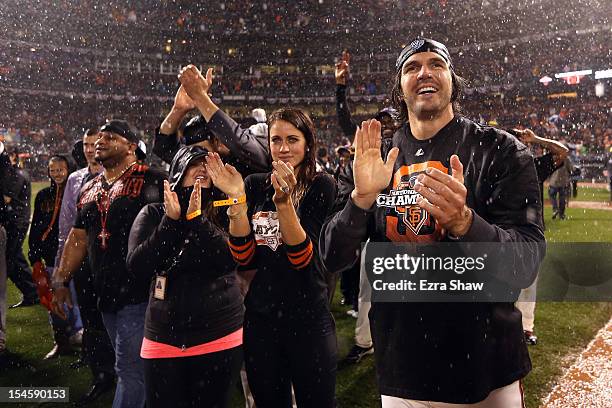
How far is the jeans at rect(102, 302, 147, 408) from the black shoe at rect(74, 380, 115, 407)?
1122 millimetres

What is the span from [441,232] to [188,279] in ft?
A: 4.36

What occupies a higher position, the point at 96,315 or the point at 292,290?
the point at 292,290

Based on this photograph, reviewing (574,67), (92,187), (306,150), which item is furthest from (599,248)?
(574,67)

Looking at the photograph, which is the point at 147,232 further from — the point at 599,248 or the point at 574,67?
the point at 574,67

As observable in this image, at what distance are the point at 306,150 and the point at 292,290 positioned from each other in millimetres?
732

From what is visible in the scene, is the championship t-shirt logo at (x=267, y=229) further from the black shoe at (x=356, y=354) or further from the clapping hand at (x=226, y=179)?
the black shoe at (x=356, y=354)

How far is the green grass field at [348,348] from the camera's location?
3760mm

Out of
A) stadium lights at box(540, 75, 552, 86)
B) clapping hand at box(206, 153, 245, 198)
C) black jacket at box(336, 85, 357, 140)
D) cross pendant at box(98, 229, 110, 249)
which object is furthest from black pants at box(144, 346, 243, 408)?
stadium lights at box(540, 75, 552, 86)

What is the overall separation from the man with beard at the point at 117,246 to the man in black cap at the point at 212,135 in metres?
0.28

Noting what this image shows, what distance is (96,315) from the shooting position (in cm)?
366

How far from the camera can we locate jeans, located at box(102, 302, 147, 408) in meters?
2.69

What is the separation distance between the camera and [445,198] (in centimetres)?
137

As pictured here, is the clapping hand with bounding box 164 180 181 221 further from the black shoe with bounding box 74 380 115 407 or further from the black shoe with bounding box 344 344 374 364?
the black shoe with bounding box 344 344 374 364

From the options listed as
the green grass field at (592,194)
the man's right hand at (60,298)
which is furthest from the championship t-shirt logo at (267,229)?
the green grass field at (592,194)
